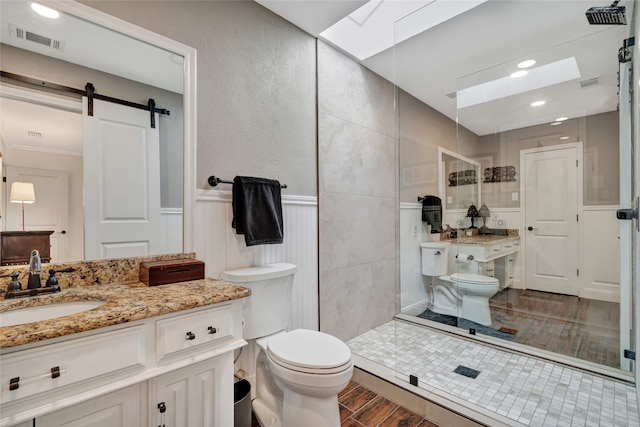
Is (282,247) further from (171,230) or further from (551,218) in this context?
(551,218)

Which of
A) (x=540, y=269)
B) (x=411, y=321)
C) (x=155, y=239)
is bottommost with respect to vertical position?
(x=411, y=321)

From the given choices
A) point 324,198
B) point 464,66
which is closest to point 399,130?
point 464,66

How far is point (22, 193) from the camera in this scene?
1149 mm

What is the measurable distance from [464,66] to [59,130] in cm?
296

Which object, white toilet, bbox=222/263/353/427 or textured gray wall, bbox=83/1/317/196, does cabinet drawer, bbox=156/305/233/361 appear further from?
textured gray wall, bbox=83/1/317/196

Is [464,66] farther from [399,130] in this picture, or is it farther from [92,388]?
[92,388]

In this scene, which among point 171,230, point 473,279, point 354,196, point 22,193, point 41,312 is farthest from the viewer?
point 473,279

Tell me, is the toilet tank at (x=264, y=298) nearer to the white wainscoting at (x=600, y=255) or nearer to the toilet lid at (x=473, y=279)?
the toilet lid at (x=473, y=279)

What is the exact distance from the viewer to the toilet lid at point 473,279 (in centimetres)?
270

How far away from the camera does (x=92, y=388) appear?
2.80 ft

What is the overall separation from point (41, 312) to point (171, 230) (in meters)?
0.58

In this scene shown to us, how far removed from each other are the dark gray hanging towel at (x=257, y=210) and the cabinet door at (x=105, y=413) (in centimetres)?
87

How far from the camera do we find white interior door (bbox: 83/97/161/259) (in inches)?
51.1

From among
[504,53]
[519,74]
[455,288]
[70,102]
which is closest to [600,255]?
[455,288]
